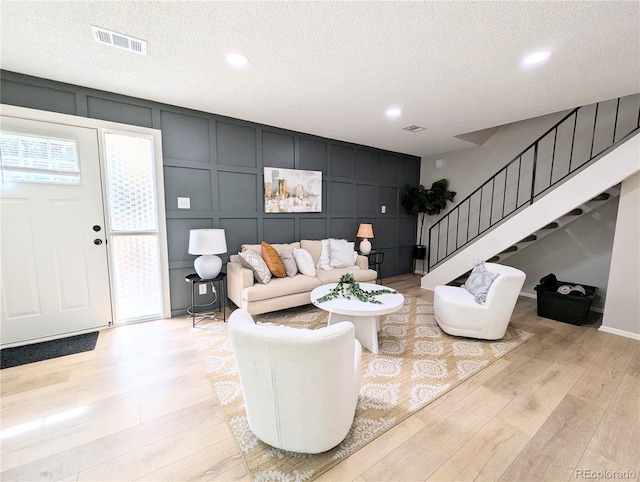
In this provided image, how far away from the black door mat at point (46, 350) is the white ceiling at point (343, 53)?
8.34 ft

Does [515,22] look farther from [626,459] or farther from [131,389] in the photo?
[131,389]

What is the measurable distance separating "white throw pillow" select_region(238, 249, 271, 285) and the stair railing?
346cm

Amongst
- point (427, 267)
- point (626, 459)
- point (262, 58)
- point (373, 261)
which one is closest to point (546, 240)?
point (427, 267)

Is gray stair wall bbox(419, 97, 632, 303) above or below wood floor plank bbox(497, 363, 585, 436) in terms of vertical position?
above

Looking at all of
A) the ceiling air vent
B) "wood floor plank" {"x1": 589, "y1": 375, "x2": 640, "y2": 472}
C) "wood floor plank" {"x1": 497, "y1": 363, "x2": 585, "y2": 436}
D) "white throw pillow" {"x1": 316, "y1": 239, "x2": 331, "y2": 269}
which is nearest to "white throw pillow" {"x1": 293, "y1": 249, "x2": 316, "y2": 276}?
"white throw pillow" {"x1": 316, "y1": 239, "x2": 331, "y2": 269}

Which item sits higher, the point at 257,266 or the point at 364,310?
the point at 257,266

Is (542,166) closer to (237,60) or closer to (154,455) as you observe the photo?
(237,60)

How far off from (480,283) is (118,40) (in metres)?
3.83

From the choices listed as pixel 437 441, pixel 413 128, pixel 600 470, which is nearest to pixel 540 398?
pixel 600 470

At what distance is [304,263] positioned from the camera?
368 centimetres

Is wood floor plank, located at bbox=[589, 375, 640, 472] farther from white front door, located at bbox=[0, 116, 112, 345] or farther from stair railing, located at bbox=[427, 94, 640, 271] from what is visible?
white front door, located at bbox=[0, 116, 112, 345]

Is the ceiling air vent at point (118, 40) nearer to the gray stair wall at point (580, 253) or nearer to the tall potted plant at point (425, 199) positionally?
the tall potted plant at point (425, 199)

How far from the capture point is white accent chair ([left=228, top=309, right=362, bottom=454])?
1194 millimetres

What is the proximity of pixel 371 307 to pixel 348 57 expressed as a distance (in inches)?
81.8
